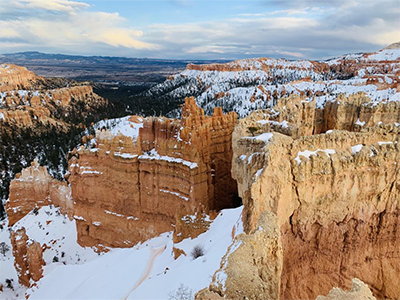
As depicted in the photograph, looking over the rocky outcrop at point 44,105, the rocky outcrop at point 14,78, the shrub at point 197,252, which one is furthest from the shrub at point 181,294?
the rocky outcrop at point 14,78

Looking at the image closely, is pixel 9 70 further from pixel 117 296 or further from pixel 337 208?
pixel 337 208

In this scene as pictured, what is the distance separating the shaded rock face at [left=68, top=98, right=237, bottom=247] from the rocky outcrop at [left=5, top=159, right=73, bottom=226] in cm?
640

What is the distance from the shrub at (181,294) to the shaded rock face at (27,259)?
12.8 meters

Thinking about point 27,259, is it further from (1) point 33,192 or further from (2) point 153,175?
(1) point 33,192

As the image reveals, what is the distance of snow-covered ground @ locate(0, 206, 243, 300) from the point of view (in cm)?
1114

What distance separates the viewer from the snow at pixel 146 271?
36.1 ft

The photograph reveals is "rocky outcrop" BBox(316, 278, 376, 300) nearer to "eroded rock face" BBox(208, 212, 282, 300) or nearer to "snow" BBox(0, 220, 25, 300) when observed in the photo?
"eroded rock face" BBox(208, 212, 282, 300)

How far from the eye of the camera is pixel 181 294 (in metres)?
10.0

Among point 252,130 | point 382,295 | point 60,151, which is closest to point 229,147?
point 252,130

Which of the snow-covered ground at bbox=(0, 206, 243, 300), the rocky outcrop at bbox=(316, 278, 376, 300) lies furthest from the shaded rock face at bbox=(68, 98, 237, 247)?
the rocky outcrop at bbox=(316, 278, 376, 300)

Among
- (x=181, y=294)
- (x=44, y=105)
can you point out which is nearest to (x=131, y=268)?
(x=181, y=294)

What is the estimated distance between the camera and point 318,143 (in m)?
8.60

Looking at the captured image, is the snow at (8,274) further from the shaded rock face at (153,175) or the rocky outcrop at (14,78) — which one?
the rocky outcrop at (14,78)

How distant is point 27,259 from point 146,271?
9.71 metres
